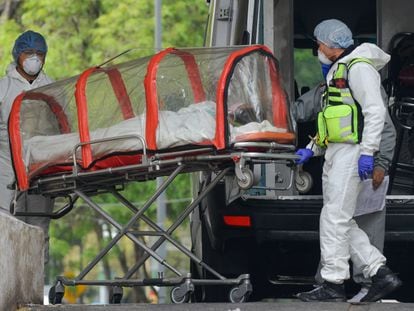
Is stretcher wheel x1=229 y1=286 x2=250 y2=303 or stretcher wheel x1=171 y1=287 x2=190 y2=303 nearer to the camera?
stretcher wheel x1=229 y1=286 x2=250 y2=303

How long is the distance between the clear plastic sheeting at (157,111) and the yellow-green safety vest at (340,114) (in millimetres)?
210

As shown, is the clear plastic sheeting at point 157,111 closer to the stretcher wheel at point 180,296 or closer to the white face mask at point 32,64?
the stretcher wheel at point 180,296

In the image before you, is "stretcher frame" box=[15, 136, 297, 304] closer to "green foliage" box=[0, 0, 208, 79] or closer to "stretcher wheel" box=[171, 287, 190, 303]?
"stretcher wheel" box=[171, 287, 190, 303]

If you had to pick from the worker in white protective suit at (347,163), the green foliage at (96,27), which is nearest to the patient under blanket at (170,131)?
the worker in white protective suit at (347,163)

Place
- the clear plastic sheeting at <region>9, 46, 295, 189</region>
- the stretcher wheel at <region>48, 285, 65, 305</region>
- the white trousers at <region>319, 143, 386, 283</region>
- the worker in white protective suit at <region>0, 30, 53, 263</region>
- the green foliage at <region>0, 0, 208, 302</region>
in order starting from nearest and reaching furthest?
1. the clear plastic sheeting at <region>9, 46, 295, 189</region>
2. the white trousers at <region>319, 143, 386, 283</region>
3. the stretcher wheel at <region>48, 285, 65, 305</region>
4. the worker in white protective suit at <region>0, 30, 53, 263</region>
5. the green foliage at <region>0, 0, 208, 302</region>

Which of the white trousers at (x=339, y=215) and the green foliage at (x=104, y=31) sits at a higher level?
the green foliage at (x=104, y=31)

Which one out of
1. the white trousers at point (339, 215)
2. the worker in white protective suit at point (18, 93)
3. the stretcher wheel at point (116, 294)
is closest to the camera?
the white trousers at point (339, 215)

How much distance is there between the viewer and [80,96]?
36.8 feet

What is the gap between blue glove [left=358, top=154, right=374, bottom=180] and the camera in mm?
10680

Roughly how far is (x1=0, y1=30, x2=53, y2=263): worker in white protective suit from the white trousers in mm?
2249

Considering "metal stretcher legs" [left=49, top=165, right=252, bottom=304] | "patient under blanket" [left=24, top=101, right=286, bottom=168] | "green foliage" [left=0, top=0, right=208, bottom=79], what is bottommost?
"metal stretcher legs" [left=49, top=165, right=252, bottom=304]

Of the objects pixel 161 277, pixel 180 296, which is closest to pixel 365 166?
pixel 180 296

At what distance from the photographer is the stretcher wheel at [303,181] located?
1137 centimetres

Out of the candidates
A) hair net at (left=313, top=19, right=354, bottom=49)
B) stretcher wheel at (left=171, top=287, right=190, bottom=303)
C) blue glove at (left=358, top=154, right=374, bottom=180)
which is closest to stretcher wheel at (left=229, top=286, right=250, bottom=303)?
stretcher wheel at (left=171, top=287, right=190, bottom=303)
